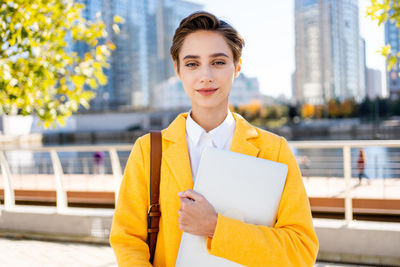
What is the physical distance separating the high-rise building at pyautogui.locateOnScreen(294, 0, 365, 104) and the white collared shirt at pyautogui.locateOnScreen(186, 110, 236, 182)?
7280cm

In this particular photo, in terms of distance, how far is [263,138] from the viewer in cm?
139

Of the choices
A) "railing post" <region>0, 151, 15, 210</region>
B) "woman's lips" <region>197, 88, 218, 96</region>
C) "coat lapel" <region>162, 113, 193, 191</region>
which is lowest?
"railing post" <region>0, 151, 15, 210</region>

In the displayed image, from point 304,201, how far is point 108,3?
275 feet

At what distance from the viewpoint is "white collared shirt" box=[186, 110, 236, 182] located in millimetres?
1398

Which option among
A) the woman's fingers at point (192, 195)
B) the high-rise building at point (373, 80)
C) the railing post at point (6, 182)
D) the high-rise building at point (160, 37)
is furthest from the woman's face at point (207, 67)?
the high-rise building at point (373, 80)

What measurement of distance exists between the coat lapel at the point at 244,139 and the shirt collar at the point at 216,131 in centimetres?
4

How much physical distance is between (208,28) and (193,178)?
A: 56cm

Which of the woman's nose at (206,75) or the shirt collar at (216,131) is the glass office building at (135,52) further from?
the woman's nose at (206,75)

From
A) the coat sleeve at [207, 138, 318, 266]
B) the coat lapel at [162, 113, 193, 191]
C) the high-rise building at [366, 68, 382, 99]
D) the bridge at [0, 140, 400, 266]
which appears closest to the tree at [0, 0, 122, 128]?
the bridge at [0, 140, 400, 266]

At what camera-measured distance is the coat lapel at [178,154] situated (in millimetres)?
1322

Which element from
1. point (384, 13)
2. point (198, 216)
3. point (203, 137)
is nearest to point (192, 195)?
point (198, 216)

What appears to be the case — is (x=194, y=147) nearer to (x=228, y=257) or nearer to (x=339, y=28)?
A: (x=228, y=257)

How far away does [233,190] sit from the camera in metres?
1.19

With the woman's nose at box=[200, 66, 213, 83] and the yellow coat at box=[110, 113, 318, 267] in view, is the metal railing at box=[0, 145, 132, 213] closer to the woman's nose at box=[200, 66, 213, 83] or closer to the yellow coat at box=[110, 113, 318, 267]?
the yellow coat at box=[110, 113, 318, 267]
